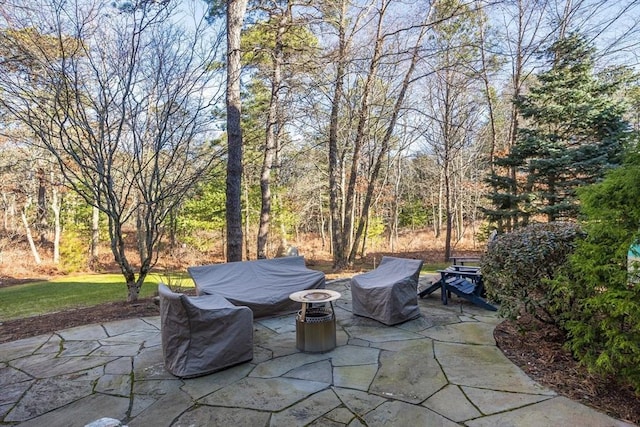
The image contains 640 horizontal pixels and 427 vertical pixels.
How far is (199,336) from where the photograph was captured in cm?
283

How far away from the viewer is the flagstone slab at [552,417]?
2.03 meters

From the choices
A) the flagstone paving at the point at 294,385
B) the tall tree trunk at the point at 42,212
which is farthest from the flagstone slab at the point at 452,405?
the tall tree trunk at the point at 42,212

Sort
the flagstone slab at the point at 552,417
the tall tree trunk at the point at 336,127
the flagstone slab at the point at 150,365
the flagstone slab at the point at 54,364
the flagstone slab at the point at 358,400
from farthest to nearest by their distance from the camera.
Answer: the tall tree trunk at the point at 336,127 → the flagstone slab at the point at 54,364 → the flagstone slab at the point at 150,365 → the flagstone slab at the point at 358,400 → the flagstone slab at the point at 552,417

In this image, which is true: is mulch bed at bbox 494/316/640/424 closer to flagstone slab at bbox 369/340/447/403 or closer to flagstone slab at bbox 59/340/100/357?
flagstone slab at bbox 369/340/447/403

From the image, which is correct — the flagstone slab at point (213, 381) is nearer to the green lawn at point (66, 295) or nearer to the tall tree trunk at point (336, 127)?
the green lawn at point (66, 295)

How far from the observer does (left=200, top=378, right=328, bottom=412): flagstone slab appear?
7.70 feet

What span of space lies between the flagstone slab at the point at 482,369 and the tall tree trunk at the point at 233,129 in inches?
137

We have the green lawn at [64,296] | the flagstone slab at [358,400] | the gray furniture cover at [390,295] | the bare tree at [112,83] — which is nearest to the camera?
the flagstone slab at [358,400]

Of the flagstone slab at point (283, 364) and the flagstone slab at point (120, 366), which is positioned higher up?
the flagstone slab at point (283, 364)

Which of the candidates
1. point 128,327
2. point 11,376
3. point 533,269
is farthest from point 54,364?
point 533,269

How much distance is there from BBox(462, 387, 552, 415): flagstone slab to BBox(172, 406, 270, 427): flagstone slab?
4.55ft

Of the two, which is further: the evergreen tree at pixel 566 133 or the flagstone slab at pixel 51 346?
the evergreen tree at pixel 566 133

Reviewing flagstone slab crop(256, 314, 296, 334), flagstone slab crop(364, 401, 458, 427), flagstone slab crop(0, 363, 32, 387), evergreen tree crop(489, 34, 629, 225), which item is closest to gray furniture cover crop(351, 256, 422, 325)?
flagstone slab crop(256, 314, 296, 334)

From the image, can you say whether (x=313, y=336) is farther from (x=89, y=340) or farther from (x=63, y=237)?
(x=63, y=237)
